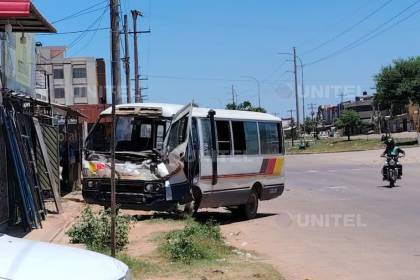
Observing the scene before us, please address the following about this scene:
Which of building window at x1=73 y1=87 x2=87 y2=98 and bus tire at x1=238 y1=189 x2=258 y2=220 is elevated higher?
building window at x1=73 y1=87 x2=87 y2=98

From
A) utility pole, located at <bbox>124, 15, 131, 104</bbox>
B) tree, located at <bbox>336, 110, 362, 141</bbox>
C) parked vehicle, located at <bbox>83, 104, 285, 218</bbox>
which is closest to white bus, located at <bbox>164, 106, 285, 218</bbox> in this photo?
parked vehicle, located at <bbox>83, 104, 285, 218</bbox>

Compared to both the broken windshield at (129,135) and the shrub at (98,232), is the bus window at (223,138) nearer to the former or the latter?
the broken windshield at (129,135)

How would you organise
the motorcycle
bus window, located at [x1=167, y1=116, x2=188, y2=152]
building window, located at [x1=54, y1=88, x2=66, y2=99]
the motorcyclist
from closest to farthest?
1. bus window, located at [x1=167, y1=116, x2=188, y2=152]
2. the motorcycle
3. the motorcyclist
4. building window, located at [x1=54, y1=88, x2=66, y2=99]

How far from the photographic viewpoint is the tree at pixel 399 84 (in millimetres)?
67062

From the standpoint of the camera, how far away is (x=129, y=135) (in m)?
13.7

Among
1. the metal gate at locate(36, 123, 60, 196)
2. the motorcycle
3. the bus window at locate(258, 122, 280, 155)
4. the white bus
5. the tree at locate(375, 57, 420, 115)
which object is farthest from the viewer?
the tree at locate(375, 57, 420, 115)

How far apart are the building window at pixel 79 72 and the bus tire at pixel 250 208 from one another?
108 meters

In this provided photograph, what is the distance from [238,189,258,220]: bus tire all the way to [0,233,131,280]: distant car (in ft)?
35.0

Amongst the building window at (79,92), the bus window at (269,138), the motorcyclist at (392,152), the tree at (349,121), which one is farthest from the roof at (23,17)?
the building window at (79,92)

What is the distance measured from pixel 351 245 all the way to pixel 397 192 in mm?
10274

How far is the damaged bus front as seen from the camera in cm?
1261

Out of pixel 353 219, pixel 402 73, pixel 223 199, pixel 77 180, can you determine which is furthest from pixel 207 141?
pixel 402 73

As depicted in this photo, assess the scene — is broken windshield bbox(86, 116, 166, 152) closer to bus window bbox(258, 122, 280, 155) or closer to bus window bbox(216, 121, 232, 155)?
bus window bbox(216, 121, 232, 155)

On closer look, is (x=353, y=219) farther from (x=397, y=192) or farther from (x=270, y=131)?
(x=397, y=192)
